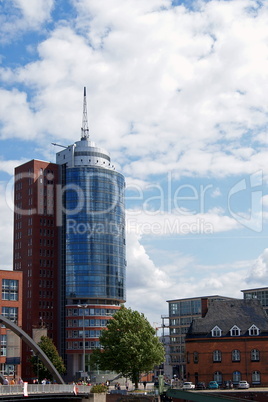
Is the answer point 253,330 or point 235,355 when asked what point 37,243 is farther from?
point 253,330

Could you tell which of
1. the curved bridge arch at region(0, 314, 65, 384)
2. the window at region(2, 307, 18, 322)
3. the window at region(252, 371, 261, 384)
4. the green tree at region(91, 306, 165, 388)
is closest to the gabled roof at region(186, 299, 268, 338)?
the window at region(252, 371, 261, 384)

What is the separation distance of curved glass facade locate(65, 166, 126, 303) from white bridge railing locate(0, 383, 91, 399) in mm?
83965

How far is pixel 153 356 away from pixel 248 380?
18418 mm

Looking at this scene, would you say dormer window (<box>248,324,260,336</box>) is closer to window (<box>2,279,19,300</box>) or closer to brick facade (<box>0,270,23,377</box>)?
brick facade (<box>0,270,23,377</box>)

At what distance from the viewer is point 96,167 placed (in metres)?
166

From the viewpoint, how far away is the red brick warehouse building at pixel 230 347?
95.6 m

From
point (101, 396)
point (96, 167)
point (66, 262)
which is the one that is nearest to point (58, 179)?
point (96, 167)

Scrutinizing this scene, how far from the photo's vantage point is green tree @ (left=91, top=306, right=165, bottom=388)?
84312 millimetres

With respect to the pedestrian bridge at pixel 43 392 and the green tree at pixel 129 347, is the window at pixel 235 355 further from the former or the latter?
the pedestrian bridge at pixel 43 392

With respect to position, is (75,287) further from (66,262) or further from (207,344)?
(207,344)

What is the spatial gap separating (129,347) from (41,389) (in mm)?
18912

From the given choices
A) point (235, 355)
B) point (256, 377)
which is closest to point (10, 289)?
point (235, 355)

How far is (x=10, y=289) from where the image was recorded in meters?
121

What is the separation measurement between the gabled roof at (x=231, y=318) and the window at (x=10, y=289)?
123 ft
